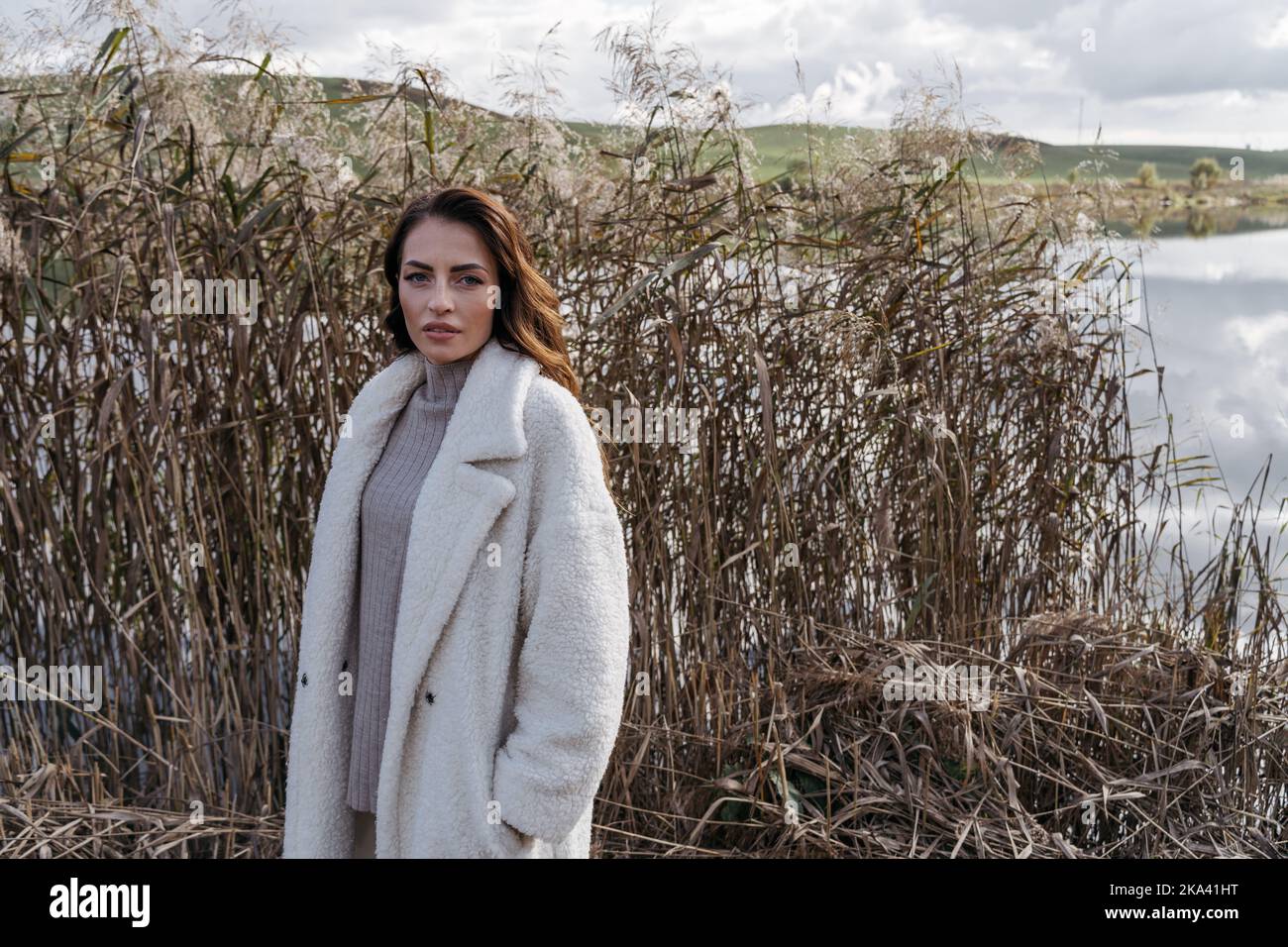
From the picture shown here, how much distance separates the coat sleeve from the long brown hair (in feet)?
0.50

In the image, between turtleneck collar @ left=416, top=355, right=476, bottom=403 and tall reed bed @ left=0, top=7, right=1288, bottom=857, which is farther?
tall reed bed @ left=0, top=7, right=1288, bottom=857

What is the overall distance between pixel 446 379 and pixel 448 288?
0.51 ft

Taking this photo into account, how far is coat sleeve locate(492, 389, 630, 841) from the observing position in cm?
148

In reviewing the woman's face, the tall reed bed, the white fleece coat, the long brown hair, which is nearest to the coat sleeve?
the white fleece coat

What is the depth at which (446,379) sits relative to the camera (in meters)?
1.72

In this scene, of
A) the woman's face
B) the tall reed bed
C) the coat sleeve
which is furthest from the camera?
the tall reed bed

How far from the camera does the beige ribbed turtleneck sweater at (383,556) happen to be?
1.65 meters

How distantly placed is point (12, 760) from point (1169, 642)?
2.93 metres

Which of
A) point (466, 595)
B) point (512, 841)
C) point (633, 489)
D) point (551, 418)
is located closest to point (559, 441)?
point (551, 418)

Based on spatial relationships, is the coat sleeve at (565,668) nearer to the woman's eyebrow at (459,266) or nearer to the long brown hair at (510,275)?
the long brown hair at (510,275)

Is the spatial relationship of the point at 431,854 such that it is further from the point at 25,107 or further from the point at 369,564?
the point at 25,107

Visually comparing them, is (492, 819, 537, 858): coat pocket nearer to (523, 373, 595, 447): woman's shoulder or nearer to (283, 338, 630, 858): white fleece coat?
(283, 338, 630, 858): white fleece coat

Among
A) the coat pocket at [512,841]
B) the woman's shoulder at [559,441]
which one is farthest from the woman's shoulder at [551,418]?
the coat pocket at [512,841]

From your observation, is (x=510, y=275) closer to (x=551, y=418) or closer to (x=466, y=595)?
(x=551, y=418)
